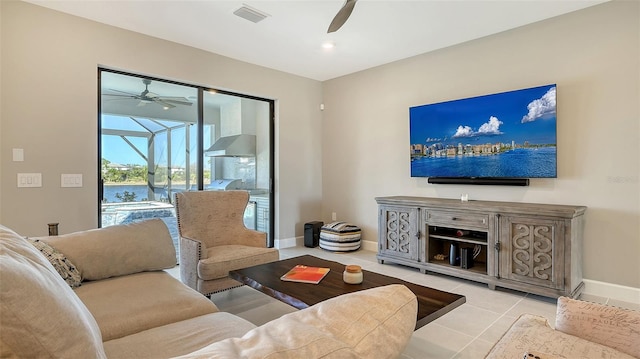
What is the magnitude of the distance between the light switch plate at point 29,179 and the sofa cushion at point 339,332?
3398 mm

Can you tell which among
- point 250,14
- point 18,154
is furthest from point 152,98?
point 250,14

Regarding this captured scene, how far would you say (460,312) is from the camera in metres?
2.77

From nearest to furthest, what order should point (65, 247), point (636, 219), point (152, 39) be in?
1. point (65, 247)
2. point (636, 219)
3. point (152, 39)

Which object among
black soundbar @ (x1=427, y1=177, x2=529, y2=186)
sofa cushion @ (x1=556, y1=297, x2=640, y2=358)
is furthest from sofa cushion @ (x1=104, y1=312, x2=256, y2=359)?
black soundbar @ (x1=427, y1=177, x2=529, y2=186)

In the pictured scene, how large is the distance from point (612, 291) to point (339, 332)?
3.50m

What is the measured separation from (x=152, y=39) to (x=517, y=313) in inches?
175

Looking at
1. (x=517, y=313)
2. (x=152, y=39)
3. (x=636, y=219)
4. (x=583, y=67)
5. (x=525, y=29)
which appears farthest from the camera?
(x=152, y=39)

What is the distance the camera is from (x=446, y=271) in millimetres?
3602

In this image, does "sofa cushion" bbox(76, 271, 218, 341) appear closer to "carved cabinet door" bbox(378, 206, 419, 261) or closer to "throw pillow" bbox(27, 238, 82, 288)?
"throw pillow" bbox(27, 238, 82, 288)

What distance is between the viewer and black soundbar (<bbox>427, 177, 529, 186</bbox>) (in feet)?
11.5

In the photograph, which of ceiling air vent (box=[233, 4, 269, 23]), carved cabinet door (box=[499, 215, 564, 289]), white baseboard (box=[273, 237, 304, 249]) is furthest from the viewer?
white baseboard (box=[273, 237, 304, 249])

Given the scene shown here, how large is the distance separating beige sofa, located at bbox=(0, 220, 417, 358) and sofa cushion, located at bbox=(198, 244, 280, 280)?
0.65 metres

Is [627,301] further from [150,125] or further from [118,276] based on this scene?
A: [150,125]

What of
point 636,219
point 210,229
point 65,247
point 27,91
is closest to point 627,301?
point 636,219
